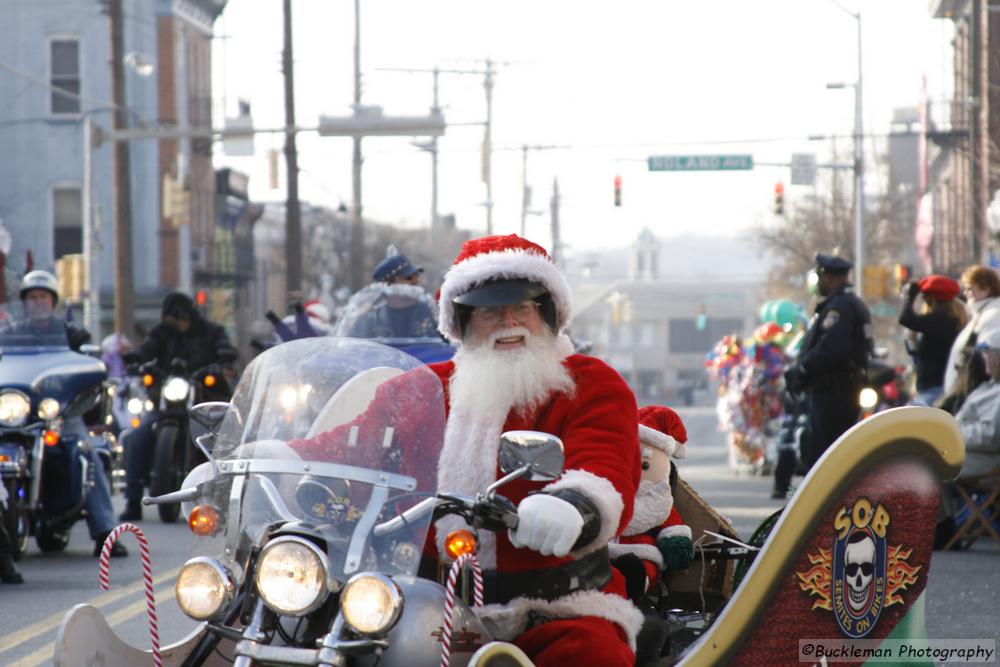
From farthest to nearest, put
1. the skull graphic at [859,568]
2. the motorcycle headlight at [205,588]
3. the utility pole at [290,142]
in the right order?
the utility pole at [290,142] → the skull graphic at [859,568] → the motorcycle headlight at [205,588]

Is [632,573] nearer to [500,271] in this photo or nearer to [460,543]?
[500,271]

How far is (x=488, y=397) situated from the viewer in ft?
15.9

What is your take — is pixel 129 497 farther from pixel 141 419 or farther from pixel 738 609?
pixel 738 609

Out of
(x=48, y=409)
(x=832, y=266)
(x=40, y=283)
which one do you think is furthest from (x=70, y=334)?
(x=832, y=266)

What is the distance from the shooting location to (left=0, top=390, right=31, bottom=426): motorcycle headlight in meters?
11.4

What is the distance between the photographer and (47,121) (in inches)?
1693

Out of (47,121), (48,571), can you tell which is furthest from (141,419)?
(47,121)

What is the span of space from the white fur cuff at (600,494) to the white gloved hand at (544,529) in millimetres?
219

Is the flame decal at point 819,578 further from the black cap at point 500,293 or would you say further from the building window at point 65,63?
the building window at point 65,63

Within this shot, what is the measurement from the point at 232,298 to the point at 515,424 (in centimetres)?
4906

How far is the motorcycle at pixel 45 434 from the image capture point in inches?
450

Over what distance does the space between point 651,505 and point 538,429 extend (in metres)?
0.93

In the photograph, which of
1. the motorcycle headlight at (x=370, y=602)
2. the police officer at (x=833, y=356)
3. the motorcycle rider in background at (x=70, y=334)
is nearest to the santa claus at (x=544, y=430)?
the motorcycle headlight at (x=370, y=602)

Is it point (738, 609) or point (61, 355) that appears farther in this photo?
point (61, 355)
